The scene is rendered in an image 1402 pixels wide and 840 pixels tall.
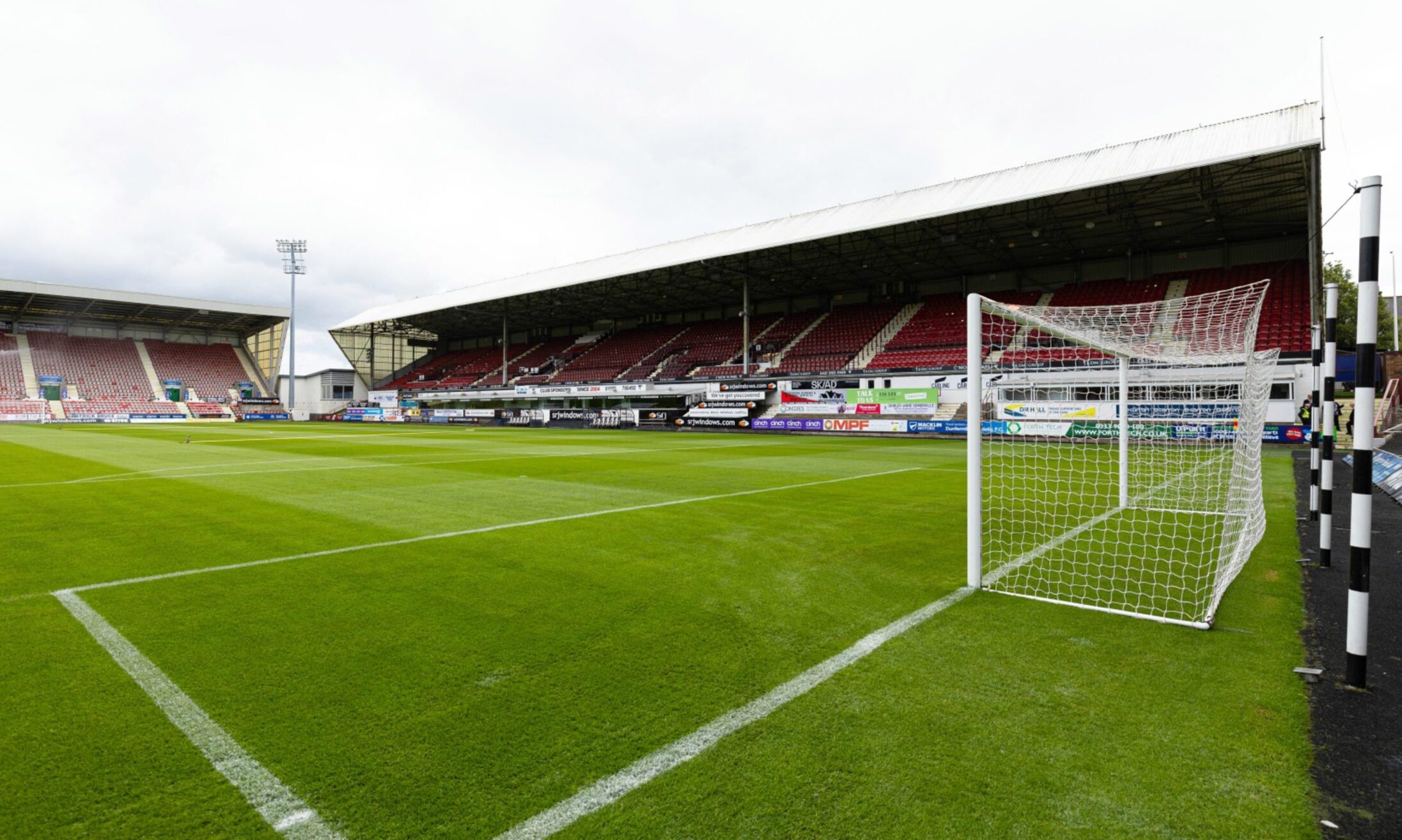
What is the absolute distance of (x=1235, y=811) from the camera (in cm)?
230

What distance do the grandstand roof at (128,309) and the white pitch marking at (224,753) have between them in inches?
2573

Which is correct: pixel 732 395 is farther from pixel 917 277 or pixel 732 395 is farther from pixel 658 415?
pixel 917 277

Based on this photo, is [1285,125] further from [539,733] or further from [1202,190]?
[539,733]

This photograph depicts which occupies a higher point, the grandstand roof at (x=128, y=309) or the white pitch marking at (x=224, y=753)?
the grandstand roof at (x=128, y=309)

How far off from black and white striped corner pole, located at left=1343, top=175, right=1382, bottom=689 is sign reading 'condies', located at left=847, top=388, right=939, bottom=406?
2856cm

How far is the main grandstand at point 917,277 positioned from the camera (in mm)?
24141

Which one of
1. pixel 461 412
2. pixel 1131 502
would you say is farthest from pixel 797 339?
pixel 1131 502

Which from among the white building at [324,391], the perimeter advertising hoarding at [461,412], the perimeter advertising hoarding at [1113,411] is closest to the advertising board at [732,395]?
the perimeter advertising hoarding at [1113,411]

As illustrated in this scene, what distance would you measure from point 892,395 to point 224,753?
32182 millimetres

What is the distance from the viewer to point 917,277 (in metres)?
40.8

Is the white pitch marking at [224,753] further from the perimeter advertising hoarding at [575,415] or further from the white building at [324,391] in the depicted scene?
the white building at [324,391]

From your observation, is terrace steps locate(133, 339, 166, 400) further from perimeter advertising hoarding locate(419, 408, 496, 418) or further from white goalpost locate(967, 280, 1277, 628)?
white goalpost locate(967, 280, 1277, 628)

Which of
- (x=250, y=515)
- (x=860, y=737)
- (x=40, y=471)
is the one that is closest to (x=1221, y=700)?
(x=860, y=737)

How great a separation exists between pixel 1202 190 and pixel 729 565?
28642 millimetres
